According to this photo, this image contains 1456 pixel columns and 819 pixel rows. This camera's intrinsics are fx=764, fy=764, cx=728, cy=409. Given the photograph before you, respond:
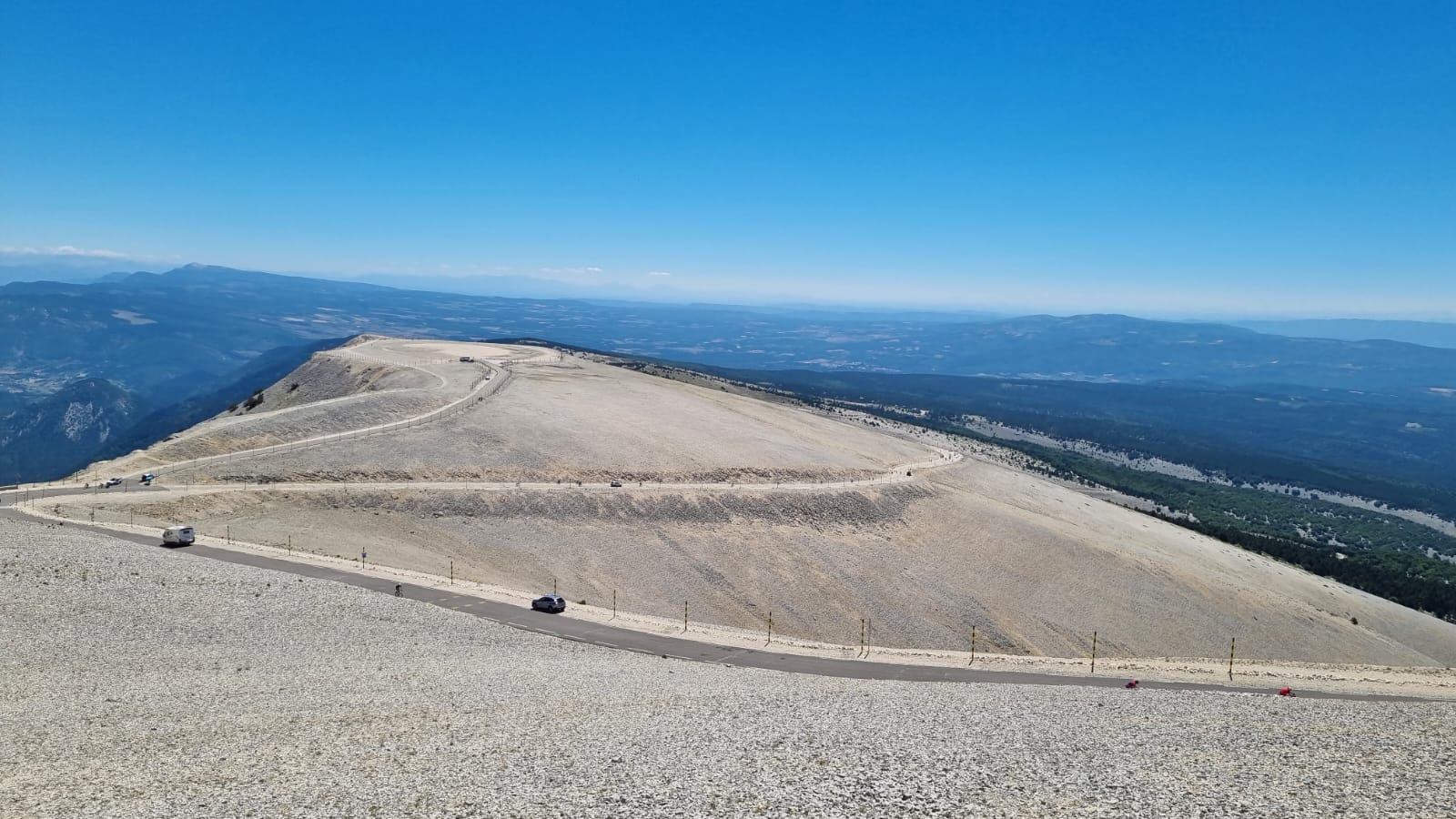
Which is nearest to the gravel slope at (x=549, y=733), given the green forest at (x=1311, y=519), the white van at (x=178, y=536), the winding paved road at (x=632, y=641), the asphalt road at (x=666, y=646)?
Result: the asphalt road at (x=666, y=646)

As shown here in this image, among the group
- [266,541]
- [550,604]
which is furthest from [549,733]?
[266,541]

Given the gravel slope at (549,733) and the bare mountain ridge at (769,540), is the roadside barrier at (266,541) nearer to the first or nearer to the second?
the bare mountain ridge at (769,540)

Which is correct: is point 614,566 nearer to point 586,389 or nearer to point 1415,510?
point 586,389

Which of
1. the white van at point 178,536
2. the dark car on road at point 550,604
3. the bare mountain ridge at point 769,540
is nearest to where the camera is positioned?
the dark car on road at point 550,604

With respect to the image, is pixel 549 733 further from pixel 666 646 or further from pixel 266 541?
pixel 266 541

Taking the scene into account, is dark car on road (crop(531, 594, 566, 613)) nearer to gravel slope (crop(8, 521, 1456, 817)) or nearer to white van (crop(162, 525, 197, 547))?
gravel slope (crop(8, 521, 1456, 817))

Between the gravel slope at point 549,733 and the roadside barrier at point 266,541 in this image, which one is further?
the roadside barrier at point 266,541

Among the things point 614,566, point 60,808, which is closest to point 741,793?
point 60,808
